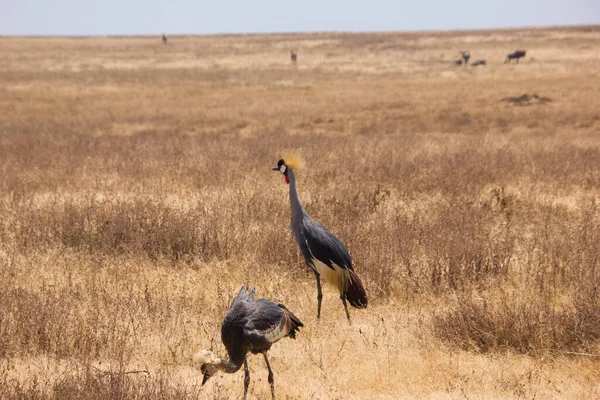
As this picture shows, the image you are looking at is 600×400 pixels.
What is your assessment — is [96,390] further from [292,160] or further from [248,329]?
[292,160]

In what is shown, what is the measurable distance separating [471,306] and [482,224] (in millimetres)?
2822

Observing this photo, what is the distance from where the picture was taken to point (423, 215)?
848 cm

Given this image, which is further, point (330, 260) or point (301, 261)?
point (301, 261)

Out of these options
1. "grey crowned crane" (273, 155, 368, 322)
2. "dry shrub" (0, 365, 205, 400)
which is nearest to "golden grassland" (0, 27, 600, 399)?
"dry shrub" (0, 365, 205, 400)

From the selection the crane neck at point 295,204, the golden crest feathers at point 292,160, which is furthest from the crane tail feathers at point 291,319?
the golden crest feathers at point 292,160

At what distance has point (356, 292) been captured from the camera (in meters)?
5.55

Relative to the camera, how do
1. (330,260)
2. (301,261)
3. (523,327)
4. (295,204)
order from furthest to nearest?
(301,261) < (295,204) < (330,260) < (523,327)

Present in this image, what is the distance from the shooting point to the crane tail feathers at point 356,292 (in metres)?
5.54

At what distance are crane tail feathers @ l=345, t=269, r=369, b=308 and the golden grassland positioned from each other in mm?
294

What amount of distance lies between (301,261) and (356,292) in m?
1.62

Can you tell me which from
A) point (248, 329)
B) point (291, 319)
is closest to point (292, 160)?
point (291, 319)

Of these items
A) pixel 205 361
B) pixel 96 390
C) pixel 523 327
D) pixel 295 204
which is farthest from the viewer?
pixel 295 204

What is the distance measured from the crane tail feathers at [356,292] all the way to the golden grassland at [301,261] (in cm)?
29

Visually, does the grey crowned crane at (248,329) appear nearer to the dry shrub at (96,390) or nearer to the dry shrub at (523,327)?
the dry shrub at (96,390)
